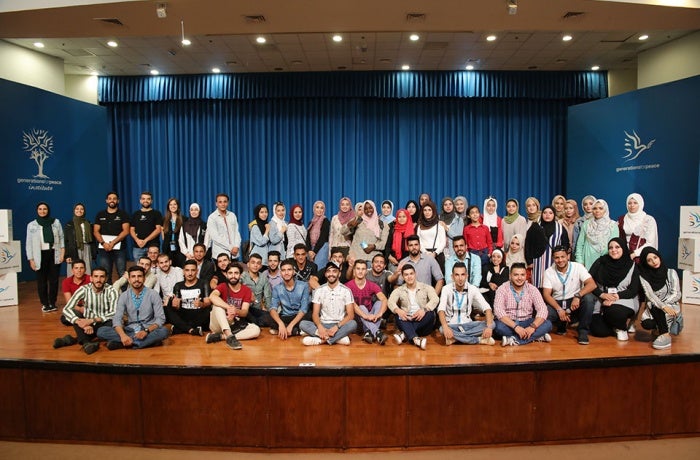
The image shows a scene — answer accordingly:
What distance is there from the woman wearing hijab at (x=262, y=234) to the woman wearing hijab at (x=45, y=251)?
2651mm

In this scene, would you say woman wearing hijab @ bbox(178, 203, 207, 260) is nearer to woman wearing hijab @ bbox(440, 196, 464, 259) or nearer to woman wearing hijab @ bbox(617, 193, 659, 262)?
woman wearing hijab @ bbox(440, 196, 464, 259)

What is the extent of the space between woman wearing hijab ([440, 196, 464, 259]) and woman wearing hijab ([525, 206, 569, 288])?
79 cm

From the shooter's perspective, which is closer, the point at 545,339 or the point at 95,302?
the point at 545,339

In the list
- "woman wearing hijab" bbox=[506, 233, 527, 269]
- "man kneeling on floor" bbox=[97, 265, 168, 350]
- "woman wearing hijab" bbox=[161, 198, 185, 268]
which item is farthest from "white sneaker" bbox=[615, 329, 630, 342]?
"woman wearing hijab" bbox=[161, 198, 185, 268]

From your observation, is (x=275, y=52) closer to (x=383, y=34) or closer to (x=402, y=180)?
(x=383, y=34)

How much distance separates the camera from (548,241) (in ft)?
17.5

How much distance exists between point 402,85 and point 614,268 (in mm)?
6937

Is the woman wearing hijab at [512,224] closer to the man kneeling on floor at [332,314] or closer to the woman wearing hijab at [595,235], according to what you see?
the woman wearing hijab at [595,235]

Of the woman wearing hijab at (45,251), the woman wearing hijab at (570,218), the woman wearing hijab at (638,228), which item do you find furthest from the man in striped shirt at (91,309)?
the woman wearing hijab at (638,228)

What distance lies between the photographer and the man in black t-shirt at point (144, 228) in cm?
587

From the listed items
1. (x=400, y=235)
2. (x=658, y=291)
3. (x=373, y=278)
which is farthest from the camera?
(x=400, y=235)

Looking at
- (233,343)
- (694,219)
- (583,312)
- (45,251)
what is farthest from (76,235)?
(694,219)

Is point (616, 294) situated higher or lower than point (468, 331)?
higher

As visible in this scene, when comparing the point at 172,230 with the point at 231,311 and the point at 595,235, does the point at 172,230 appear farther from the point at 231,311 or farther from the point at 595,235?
the point at 595,235
